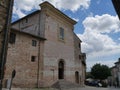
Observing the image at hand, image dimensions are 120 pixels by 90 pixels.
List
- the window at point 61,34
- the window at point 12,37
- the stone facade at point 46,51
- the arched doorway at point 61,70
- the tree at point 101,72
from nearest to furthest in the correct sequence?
1. the window at point 12,37
2. the stone facade at point 46,51
3. the arched doorway at point 61,70
4. the window at point 61,34
5. the tree at point 101,72

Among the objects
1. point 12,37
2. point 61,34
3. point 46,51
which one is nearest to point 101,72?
point 61,34

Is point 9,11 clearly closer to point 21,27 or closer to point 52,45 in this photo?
point 52,45

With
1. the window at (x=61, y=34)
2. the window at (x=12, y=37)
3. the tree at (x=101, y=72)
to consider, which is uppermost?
the window at (x=61, y=34)

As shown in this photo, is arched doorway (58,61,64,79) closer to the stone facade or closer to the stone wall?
the stone facade

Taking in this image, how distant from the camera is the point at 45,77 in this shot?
76.4ft

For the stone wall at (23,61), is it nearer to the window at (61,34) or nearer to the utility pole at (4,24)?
the window at (61,34)

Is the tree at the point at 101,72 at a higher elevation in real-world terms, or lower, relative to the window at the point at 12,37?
lower

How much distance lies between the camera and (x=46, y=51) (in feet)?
79.6

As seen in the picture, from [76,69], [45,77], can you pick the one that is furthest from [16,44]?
[76,69]

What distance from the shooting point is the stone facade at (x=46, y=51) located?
2016cm

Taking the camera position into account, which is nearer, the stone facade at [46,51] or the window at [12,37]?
the window at [12,37]

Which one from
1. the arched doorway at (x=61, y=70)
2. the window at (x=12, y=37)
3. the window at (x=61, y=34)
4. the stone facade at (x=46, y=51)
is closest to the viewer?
the window at (x=12, y=37)

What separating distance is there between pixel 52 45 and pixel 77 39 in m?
8.49

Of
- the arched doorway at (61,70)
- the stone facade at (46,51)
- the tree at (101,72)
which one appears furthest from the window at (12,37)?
the tree at (101,72)
